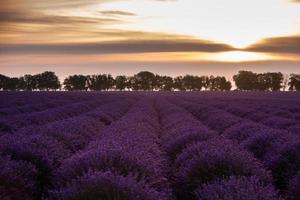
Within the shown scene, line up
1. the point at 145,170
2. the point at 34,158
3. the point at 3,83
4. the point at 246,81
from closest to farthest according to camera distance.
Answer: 1. the point at 145,170
2. the point at 34,158
3. the point at 3,83
4. the point at 246,81

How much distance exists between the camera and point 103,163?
254 inches

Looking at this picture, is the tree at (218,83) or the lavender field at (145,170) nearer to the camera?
the lavender field at (145,170)

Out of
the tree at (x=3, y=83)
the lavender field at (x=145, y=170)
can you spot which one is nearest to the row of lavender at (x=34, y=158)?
the lavender field at (x=145, y=170)

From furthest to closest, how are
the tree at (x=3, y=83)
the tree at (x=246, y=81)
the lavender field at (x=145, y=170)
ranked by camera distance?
the tree at (x=246, y=81) < the tree at (x=3, y=83) < the lavender field at (x=145, y=170)

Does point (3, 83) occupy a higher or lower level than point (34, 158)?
higher

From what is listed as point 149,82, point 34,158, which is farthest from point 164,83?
point 34,158

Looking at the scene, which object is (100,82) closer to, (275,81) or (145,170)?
(275,81)

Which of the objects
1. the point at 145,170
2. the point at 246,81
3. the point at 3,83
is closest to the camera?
the point at 145,170

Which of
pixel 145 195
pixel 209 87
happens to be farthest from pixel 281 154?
pixel 209 87

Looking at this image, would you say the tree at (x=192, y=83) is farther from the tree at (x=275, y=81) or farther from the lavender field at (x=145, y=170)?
the lavender field at (x=145, y=170)

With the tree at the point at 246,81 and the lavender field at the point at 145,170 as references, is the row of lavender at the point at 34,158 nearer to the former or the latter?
the lavender field at the point at 145,170

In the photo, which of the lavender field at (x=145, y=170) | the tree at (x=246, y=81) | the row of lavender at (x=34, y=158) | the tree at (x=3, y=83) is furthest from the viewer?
the tree at (x=246, y=81)

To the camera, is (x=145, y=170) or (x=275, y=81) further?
(x=275, y=81)

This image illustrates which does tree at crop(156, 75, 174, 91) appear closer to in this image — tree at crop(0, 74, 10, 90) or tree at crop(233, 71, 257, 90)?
tree at crop(233, 71, 257, 90)
